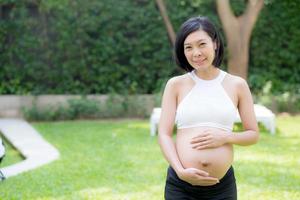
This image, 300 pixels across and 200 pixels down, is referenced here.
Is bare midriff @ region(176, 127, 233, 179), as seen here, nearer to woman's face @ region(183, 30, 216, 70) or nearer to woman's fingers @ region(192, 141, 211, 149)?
woman's fingers @ region(192, 141, 211, 149)

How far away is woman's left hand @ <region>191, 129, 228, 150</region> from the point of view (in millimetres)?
3107

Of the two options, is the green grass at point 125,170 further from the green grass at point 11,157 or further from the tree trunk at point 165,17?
the tree trunk at point 165,17

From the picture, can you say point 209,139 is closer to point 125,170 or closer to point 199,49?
point 199,49

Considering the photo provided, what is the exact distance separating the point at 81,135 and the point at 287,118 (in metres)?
4.31

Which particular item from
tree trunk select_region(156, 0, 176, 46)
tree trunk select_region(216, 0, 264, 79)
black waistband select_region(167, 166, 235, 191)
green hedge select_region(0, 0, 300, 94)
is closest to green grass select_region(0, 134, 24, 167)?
green hedge select_region(0, 0, 300, 94)

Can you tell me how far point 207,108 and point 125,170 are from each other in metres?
4.06

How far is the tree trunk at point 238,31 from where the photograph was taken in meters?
12.1

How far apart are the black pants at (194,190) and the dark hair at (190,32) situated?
572 mm

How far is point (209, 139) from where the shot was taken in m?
3.11

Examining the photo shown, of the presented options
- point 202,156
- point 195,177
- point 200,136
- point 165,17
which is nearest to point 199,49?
point 200,136

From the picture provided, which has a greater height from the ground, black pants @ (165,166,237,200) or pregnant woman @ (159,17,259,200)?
pregnant woman @ (159,17,259,200)

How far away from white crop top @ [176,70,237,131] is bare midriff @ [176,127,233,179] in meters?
0.05

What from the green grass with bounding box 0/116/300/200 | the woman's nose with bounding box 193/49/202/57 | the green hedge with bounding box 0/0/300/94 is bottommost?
the green grass with bounding box 0/116/300/200

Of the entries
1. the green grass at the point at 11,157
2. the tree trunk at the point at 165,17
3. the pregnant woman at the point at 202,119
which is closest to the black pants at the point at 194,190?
the pregnant woman at the point at 202,119
